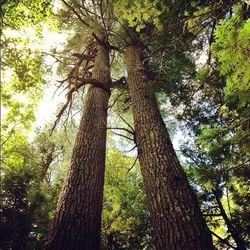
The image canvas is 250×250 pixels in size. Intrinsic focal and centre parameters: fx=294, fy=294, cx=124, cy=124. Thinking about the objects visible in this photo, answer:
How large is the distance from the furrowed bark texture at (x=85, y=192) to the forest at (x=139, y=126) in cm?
2

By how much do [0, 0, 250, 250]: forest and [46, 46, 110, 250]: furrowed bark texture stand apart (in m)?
0.02

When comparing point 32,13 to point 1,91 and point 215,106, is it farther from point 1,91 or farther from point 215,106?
point 215,106

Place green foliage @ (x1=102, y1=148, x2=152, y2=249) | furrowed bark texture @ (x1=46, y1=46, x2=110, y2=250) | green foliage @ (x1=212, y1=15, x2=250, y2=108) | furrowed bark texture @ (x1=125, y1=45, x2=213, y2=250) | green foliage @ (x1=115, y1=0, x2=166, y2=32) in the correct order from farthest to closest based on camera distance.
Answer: green foliage @ (x1=102, y1=148, x2=152, y2=249)
green foliage @ (x1=115, y1=0, x2=166, y2=32)
furrowed bark texture @ (x1=46, y1=46, x2=110, y2=250)
furrowed bark texture @ (x1=125, y1=45, x2=213, y2=250)
green foliage @ (x1=212, y1=15, x2=250, y2=108)

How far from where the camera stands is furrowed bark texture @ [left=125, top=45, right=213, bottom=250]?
3482 mm

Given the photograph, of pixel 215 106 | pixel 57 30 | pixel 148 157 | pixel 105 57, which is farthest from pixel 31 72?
pixel 148 157

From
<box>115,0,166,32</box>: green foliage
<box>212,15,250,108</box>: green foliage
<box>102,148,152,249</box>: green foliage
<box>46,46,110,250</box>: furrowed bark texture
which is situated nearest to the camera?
<box>212,15,250,108</box>: green foliage

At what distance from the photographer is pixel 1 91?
1221 cm

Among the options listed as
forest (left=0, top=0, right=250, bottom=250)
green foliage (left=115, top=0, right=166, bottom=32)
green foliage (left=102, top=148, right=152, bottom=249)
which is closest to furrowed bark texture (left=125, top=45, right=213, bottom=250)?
forest (left=0, top=0, right=250, bottom=250)

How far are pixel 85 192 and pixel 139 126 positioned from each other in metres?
1.60

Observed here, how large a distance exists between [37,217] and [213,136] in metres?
7.99

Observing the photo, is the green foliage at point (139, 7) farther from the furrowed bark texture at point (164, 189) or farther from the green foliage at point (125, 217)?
the green foliage at point (125, 217)

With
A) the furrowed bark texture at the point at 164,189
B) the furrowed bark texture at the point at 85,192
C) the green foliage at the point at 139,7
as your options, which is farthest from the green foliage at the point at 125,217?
the green foliage at the point at 139,7

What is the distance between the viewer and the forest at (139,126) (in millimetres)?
3514

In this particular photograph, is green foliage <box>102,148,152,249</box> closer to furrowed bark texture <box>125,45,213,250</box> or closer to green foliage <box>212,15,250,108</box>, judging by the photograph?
furrowed bark texture <box>125,45,213,250</box>
